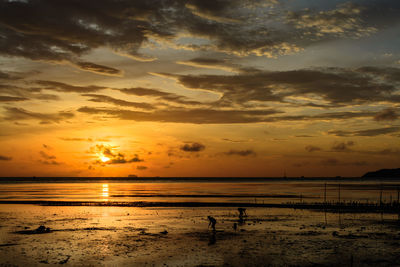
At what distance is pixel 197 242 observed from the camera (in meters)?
29.6

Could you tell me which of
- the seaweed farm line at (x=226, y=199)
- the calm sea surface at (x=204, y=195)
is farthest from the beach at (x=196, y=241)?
A: the calm sea surface at (x=204, y=195)

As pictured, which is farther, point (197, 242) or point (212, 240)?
point (212, 240)

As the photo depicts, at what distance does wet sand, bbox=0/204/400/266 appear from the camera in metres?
23.7

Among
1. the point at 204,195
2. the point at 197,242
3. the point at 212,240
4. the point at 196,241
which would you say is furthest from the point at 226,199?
the point at 197,242

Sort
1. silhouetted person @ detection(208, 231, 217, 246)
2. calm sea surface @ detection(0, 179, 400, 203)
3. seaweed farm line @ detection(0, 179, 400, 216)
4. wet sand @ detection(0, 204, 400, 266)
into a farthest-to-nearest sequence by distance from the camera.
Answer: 1. calm sea surface @ detection(0, 179, 400, 203)
2. seaweed farm line @ detection(0, 179, 400, 216)
3. silhouetted person @ detection(208, 231, 217, 246)
4. wet sand @ detection(0, 204, 400, 266)

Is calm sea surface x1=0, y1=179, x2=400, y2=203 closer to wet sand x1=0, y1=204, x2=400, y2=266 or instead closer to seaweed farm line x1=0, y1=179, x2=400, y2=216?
seaweed farm line x1=0, y1=179, x2=400, y2=216

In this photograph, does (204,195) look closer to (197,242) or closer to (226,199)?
(226,199)

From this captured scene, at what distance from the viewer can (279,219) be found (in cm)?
4381

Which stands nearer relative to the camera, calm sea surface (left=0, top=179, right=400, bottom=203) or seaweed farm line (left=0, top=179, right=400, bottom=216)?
seaweed farm line (left=0, top=179, right=400, bottom=216)

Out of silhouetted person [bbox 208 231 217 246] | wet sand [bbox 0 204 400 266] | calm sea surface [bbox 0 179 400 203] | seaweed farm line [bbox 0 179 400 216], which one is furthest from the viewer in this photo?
calm sea surface [bbox 0 179 400 203]

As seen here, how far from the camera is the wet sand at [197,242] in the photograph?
932 inches

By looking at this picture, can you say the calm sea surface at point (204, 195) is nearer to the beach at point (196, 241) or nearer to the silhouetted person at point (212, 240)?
the beach at point (196, 241)

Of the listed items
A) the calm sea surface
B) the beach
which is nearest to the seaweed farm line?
the calm sea surface

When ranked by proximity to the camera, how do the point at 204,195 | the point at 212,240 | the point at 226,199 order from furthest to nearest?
the point at 204,195, the point at 226,199, the point at 212,240
